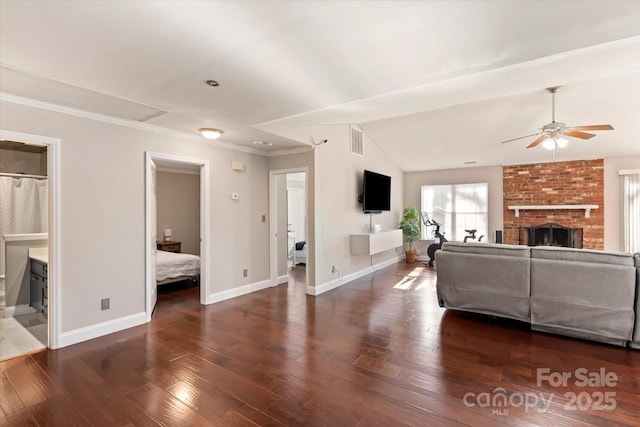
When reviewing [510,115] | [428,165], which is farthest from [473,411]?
[428,165]

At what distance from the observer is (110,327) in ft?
11.1

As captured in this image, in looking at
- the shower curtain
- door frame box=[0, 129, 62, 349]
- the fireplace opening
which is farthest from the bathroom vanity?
the fireplace opening

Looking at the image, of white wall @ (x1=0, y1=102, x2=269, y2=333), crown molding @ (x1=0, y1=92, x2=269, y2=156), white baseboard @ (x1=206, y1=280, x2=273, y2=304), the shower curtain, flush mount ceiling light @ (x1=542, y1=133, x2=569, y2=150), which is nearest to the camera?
crown molding @ (x1=0, y1=92, x2=269, y2=156)

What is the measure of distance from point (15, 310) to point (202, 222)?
260 centimetres

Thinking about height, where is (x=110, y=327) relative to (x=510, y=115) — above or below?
below

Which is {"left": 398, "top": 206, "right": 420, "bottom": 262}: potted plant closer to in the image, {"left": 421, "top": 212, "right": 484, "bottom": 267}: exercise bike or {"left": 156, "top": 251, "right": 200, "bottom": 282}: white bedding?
{"left": 421, "top": 212, "right": 484, "bottom": 267}: exercise bike

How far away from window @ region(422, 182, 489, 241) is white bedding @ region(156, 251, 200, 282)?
5.84 m

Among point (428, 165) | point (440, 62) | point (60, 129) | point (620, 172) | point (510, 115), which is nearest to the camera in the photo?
point (440, 62)

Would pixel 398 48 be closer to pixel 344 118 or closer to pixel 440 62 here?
pixel 440 62

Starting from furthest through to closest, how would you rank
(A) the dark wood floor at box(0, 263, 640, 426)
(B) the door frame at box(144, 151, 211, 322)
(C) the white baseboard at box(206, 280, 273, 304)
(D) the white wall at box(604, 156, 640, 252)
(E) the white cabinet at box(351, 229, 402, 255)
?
(D) the white wall at box(604, 156, 640, 252), (E) the white cabinet at box(351, 229, 402, 255), (C) the white baseboard at box(206, 280, 273, 304), (B) the door frame at box(144, 151, 211, 322), (A) the dark wood floor at box(0, 263, 640, 426)

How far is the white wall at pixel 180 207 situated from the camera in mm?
6414

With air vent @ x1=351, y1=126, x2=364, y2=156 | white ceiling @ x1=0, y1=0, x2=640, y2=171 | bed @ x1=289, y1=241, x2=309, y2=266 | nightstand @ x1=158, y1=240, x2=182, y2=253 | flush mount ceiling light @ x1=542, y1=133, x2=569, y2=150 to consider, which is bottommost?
bed @ x1=289, y1=241, x2=309, y2=266

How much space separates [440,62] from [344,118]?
1.83m

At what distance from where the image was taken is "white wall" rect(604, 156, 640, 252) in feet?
20.8
